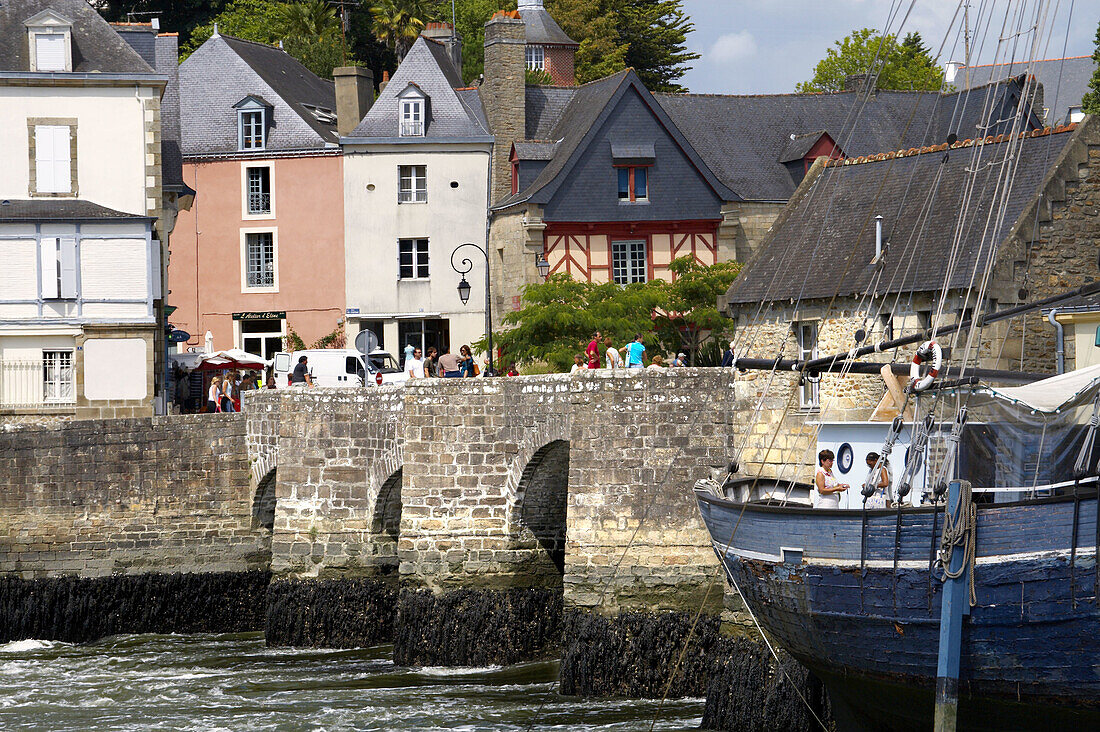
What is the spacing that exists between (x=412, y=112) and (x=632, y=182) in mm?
6088

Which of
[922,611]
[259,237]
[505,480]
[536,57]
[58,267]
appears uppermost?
[536,57]

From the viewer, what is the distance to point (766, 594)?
14.3m

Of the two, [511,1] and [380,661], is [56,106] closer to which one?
[380,661]

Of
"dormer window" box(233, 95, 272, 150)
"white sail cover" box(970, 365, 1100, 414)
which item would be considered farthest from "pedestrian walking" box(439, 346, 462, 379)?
"white sail cover" box(970, 365, 1100, 414)

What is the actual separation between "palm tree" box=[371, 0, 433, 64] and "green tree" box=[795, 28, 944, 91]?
12.0m

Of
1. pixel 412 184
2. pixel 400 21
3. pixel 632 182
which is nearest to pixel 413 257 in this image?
pixel 412 184

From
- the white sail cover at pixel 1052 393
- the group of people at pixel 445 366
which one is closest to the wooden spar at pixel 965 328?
the white sail cover at pixel 1052 393

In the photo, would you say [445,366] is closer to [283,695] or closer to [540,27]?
[283,695]

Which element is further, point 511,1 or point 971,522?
point 511,1

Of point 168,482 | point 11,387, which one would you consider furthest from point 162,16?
point 168,482

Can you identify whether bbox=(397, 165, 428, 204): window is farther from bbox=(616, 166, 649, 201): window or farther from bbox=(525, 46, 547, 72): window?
bbox=(525, 46, 547, 72): window

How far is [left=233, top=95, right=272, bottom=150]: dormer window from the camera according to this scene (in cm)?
3738

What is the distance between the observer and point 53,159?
28766 millimetres

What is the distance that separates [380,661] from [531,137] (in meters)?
18.9
